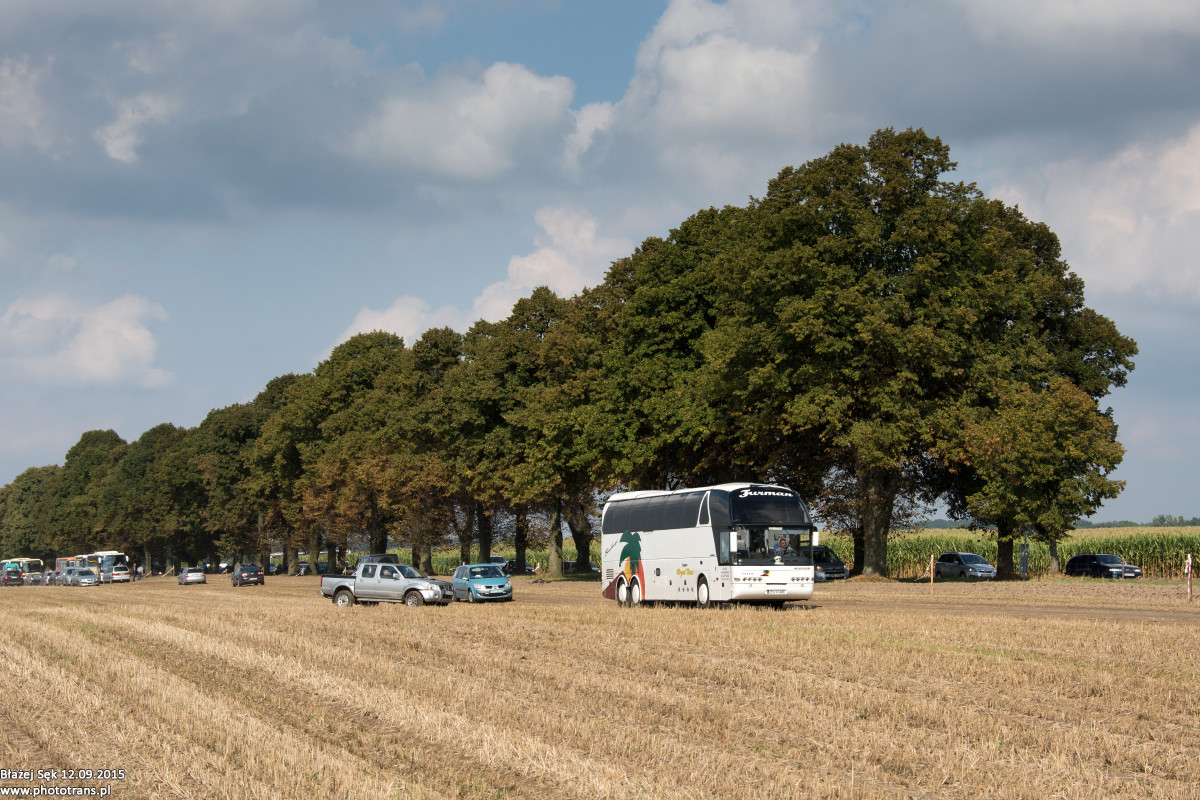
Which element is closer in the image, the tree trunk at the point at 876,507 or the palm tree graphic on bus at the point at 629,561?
the palm tree graphic on bus at the point at 629,561

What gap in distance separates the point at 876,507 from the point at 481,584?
1784cm

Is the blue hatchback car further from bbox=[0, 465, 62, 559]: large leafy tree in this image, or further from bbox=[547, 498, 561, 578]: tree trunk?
bbox=[0, 465, 62, 559]: large leafy tree

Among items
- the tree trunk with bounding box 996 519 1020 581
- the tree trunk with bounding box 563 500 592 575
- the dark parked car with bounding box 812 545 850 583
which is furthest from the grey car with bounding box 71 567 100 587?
the tree trunk with bounding box 996 519 1020 581

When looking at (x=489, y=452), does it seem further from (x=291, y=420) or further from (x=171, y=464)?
(x=171, y=464)

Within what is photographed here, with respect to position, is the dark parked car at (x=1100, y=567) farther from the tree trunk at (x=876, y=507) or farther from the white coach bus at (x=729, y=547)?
the white coach bus at (x=729, y=547)

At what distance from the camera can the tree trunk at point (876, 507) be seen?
44125 millimetres

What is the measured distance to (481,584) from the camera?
4022 centimetres

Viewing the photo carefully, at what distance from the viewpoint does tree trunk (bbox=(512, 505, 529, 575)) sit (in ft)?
224

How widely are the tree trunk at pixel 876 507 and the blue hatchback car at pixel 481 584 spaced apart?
53.7 ft

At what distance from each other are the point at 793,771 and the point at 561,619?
17.9m

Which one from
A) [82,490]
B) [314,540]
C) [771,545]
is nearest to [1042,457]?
[771,545]

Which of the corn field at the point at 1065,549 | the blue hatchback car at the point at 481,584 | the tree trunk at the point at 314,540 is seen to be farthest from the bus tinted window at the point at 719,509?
the tree trunk at the point at 314,540

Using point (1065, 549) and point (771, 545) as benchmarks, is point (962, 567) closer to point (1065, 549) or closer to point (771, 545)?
point (1065, 549)

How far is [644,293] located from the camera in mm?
50406
